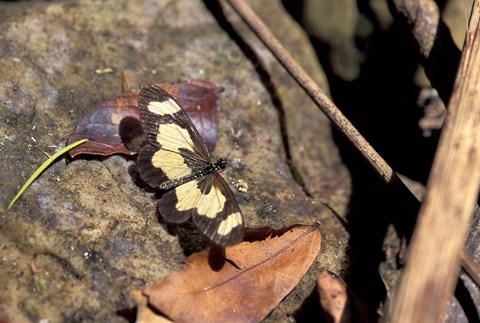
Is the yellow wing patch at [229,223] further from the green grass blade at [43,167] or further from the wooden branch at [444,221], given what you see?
the green grass blade at [43,167]

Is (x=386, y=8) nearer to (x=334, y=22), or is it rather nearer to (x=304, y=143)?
(x=334, y=22)

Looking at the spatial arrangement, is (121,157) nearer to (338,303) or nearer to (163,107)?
(163,107)

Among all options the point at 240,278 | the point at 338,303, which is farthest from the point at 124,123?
the point at 338,303

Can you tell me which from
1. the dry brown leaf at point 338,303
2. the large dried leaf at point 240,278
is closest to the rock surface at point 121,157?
the large dried leaf at point 240,278

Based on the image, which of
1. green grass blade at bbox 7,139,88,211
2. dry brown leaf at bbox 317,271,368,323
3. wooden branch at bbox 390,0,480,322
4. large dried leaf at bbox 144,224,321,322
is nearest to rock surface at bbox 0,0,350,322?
green grass blade at bbox 7,139,88,211

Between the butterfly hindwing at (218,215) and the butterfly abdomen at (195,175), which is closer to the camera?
the butterfly hindwing at (218,215)

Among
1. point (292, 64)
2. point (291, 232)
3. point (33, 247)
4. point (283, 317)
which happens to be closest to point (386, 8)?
point (292, 64)

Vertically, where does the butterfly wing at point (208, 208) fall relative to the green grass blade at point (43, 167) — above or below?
below
